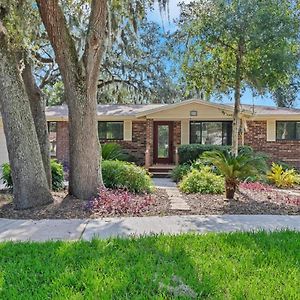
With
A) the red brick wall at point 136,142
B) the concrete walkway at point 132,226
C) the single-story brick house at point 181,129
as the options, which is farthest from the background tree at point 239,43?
the red brick wall at point 136,142

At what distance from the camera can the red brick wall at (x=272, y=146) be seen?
1733cm

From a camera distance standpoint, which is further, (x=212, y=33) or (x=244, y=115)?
(x=244, y=115)

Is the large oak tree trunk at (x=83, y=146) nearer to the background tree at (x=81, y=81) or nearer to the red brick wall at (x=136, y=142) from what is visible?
the background tree at (x=81, y=81)

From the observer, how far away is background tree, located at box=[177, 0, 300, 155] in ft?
33.1

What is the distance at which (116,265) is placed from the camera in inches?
163

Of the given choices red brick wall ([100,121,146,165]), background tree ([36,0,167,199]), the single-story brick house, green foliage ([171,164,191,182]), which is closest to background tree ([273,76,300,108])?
the single-story brick house

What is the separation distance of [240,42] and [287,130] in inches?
316

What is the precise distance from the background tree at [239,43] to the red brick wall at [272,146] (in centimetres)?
545

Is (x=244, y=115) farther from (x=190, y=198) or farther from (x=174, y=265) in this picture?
(x=174, y=265)

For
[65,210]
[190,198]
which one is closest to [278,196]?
[190,198]

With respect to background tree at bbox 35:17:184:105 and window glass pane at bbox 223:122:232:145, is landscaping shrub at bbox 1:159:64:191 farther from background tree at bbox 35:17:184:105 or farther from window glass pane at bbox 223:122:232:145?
background tree at bbox 35:17:184:105

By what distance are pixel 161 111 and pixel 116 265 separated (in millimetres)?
13048

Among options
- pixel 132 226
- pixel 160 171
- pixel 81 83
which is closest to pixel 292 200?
pixel 132 226

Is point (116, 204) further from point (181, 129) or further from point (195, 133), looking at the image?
point (195, 133)
